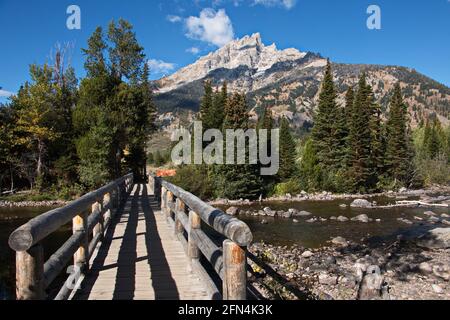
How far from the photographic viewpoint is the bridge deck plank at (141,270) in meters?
4.15

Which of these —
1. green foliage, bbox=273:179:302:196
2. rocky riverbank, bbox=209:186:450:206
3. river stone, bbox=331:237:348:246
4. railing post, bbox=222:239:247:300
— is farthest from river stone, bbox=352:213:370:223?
railing post, bbox=222:239:247:300

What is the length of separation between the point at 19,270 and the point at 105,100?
92.1 ft

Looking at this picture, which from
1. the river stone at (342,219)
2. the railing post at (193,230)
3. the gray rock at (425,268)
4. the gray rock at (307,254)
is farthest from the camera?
the river stone at (342,219)

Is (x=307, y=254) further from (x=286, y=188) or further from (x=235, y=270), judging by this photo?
(x=286, y=188)

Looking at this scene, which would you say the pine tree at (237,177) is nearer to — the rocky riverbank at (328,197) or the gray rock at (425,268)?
the rocky riverbank at (328,197)

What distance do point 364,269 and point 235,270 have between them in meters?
10.2

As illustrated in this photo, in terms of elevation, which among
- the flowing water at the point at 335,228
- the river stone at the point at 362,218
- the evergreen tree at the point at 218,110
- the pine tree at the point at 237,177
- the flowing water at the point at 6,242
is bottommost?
the flowing water at the point at 335,228

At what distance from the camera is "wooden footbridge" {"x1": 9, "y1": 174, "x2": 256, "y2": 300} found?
264 cm

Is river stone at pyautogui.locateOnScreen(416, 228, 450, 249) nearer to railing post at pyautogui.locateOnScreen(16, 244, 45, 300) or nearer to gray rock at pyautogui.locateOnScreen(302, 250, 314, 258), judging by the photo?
gray rock at pyautogui.locateOnScreen(302, 250, 314, 258)

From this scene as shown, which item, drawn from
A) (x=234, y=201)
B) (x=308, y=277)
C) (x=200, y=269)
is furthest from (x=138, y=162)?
(x=200, y=269)

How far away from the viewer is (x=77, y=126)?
97.3 feet

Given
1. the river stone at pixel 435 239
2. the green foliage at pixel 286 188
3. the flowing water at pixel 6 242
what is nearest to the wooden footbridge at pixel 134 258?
the flowing water at pixel 6 242

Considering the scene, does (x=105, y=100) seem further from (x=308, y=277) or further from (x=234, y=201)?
(x=308, y=277)

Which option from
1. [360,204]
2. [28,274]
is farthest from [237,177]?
[28,274]
